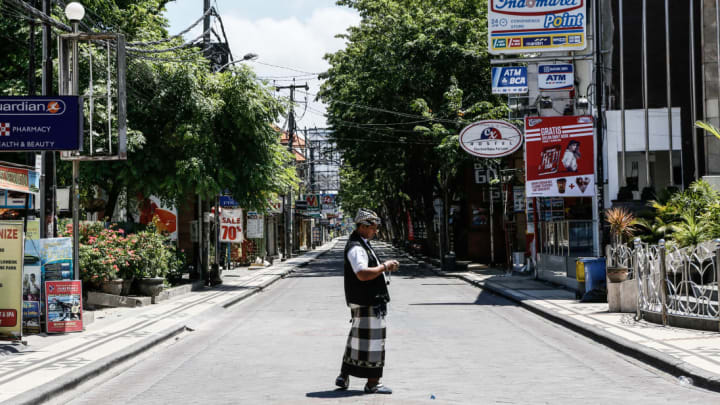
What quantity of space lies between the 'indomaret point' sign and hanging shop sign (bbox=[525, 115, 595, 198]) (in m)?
15.0

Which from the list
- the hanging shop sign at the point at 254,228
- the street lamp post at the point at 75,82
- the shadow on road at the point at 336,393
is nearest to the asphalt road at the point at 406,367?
the shadow on road at the point at 336,393

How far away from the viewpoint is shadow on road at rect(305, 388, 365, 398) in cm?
806

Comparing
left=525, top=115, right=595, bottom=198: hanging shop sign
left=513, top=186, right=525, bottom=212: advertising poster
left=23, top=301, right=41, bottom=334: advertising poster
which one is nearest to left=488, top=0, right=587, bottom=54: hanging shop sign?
left=525, top=115, right=595, bottom=198: hanging shop sign

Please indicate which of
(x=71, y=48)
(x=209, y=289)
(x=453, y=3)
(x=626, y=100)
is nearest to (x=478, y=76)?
(x=453, y=3)

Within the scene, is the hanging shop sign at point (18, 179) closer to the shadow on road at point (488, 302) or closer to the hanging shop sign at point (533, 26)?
the shadow on road at point (488, 302)

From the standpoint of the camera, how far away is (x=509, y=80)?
95.1 ft

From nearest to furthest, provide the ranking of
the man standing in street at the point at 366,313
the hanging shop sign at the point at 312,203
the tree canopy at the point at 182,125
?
the man standing in street at the point at 366,313 < the tree canopy at the point at 182,125 < the hanging shop sign at the point at 312,203

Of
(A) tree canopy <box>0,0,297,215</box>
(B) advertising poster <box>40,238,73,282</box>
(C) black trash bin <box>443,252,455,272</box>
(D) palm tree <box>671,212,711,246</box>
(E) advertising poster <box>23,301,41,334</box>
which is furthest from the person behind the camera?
(C) black trash bin <box>443,252,455,272</box>

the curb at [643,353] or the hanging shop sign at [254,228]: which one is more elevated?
the hanging shop sign at [254,228]

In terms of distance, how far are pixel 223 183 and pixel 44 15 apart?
12573 mm

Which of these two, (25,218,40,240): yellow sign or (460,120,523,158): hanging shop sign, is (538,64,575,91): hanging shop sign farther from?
(25,218,40,240): yellow sign

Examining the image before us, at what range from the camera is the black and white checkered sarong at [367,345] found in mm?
8062

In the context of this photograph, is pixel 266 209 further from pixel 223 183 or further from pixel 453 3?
pixel 453 3

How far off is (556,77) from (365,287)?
2008 centimetres
